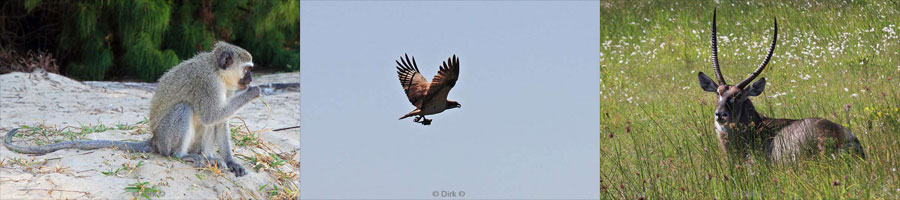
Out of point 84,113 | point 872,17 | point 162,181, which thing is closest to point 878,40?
point 872,17

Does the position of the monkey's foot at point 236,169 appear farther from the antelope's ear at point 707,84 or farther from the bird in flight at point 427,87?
the antelope's ear at point 707,84

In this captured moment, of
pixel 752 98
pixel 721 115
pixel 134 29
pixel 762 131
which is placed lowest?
pixel 762 131

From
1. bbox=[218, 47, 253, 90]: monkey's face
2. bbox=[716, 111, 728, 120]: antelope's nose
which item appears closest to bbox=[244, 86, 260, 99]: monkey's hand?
bbox=[218, 47, 253, 90]: monkey's face

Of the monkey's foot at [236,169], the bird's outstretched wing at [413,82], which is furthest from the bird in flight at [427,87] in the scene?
the monkey's foot at [236,169]

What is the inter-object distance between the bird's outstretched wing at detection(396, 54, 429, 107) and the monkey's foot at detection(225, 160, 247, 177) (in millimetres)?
2032

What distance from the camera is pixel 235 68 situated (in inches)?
198

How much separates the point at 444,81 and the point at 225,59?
1939 mm

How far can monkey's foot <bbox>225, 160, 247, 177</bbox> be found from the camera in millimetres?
5230

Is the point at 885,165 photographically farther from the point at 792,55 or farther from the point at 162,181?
the point at 162,181

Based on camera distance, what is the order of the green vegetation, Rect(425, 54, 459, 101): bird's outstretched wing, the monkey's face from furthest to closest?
the green vegetation → the monkey's face → Rect(425, 54, 459, 101): bird's outstretched wing

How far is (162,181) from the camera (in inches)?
189

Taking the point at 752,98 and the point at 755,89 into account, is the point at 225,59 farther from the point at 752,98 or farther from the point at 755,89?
the point at 752,98

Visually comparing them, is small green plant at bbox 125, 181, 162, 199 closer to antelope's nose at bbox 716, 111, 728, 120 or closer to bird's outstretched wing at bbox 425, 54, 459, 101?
bird's outstretched wing at bbox 425, 54, 459, 101

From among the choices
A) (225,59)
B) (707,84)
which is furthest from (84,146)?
(707,84)
